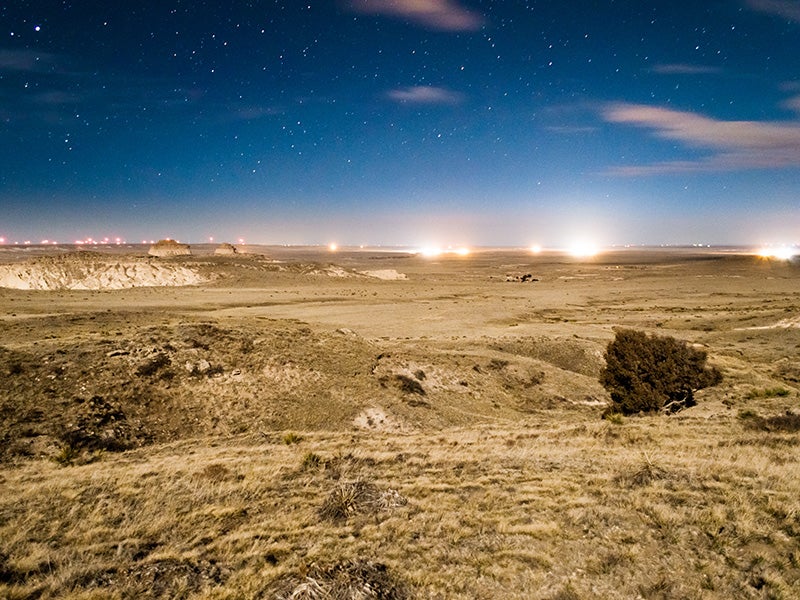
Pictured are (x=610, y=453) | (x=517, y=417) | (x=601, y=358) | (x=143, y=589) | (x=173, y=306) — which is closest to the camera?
(x=143, y=589)

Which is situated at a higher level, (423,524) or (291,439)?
(423,524)

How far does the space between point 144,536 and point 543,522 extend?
766 centimetres

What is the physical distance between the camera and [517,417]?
21.8 m

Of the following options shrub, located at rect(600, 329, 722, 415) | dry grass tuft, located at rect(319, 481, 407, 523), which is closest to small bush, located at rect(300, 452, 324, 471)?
dry grass tuft, located at rect(319, 481, 407, 523)

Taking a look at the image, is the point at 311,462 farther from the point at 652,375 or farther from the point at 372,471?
the point at 652,375

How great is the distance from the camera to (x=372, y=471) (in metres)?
11.6

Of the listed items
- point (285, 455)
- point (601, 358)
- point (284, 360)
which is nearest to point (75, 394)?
point (284, 360)

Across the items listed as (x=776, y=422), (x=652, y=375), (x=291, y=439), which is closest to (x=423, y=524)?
(x=291, y=439)

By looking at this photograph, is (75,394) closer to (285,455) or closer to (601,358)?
(285,455)

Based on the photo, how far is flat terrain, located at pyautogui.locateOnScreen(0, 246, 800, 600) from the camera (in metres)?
6.90

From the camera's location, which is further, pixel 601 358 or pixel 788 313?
pixel 788 313

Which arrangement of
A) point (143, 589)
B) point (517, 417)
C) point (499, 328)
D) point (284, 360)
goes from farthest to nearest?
1. point (499, 328)
2. point (284, 360)
3. point (517, 417)
4. point (143, 589)

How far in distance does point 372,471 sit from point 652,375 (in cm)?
1820

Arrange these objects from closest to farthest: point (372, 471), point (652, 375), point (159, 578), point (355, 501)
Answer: point (159, 578) → point (355, 501) → point (372, 471) → point (652, 375)
